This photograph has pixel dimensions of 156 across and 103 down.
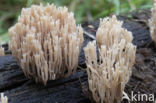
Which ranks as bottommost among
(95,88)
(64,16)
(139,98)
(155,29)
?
(139,98)

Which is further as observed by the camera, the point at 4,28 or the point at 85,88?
the point at 4,28

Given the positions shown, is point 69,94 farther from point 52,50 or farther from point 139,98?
point 139,98

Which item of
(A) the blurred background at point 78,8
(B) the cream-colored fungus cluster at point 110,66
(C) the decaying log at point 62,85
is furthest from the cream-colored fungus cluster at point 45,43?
(A) the blurred background at point 78,8

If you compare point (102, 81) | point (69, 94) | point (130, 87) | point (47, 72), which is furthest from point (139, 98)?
point (47, 72)

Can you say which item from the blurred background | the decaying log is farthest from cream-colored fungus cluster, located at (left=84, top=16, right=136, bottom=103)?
the blurred background

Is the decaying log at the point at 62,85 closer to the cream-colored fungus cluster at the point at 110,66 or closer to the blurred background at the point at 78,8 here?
the cream-colored fungus cluster at the point at 110,66
